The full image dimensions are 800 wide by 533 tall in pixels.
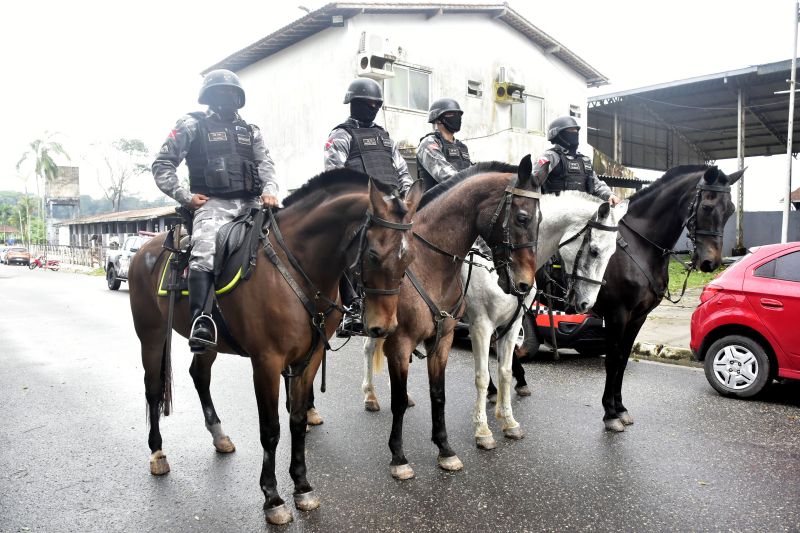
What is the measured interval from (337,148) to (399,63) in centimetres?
1458

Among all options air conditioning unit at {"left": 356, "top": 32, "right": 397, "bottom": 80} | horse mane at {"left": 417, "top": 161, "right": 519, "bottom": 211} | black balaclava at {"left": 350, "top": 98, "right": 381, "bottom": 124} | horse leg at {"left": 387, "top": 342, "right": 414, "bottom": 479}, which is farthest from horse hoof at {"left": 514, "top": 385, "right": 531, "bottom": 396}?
air conditioning unit at {"left": 356, "top": 32, "right": 397, "bottom": 80}

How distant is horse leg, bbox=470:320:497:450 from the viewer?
461 centimetres

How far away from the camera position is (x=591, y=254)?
4871mm

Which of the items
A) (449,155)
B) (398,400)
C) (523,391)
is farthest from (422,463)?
(449,155)

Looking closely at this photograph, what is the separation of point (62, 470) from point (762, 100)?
27406 mm

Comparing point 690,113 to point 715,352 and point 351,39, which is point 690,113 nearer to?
point 351,39

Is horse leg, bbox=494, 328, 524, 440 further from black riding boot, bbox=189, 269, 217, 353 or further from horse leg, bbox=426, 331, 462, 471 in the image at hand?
black riding boot, bbox=189, 269, 217, 353

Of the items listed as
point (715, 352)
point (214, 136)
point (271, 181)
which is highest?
point (214, 136)

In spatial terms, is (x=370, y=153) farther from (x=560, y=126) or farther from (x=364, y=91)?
(x=560, y=126)

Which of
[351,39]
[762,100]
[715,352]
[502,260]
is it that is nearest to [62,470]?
[502,260]

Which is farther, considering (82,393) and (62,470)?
(82,393)

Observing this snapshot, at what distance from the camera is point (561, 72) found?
23.2m

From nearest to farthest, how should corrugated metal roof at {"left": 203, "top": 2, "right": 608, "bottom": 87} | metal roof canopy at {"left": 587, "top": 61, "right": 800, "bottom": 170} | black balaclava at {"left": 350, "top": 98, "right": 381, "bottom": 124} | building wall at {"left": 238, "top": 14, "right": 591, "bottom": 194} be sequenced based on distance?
black balaclava at {"left": 350, "top": 98, "right": 381, "bottom": 124}, corrugated metal roof at {"left": 203, "top": 2, "right": 608, "bottom": 87}, building wall at {"left": 238, "top": 14, "right": 591, "bottom": 194}, metal roof canopy at {"left": 587, "top": 61, "right": 800, "bottom": 170}

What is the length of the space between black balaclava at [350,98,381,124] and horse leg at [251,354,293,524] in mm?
2507
